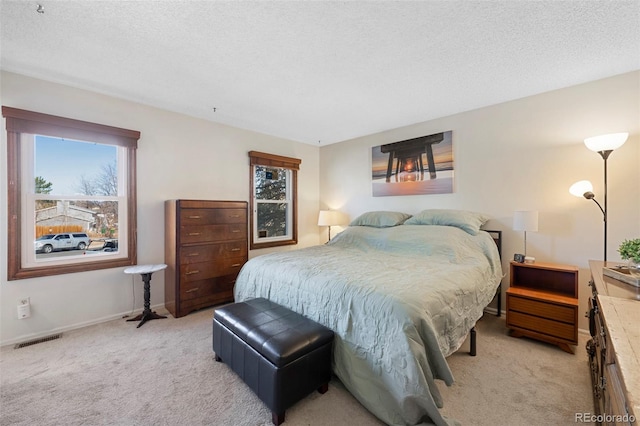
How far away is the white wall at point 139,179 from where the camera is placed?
7.80ft

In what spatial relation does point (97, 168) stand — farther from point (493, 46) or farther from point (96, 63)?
point (493, 46)

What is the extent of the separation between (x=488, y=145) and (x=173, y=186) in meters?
3.92

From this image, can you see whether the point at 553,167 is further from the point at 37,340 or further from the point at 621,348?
the point at 37,340

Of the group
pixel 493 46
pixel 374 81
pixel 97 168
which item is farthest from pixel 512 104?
pixel 97 168

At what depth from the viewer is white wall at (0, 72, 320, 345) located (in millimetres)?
2379

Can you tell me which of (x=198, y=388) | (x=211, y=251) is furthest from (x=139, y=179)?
(x=198, y=388)

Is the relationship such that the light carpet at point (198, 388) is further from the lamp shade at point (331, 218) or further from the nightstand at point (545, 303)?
the lamp shade at point (331, 218)

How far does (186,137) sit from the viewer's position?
3.40 m

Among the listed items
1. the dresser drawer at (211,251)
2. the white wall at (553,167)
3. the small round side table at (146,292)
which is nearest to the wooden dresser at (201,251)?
the dresser drawer at (211,251)

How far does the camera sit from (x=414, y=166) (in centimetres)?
371

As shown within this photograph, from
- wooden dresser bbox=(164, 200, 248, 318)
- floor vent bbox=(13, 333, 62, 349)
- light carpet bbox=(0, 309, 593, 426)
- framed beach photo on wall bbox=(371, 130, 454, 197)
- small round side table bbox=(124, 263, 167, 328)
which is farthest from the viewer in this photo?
framed beach photo on wall bbox=(371, 130, 454, 197)

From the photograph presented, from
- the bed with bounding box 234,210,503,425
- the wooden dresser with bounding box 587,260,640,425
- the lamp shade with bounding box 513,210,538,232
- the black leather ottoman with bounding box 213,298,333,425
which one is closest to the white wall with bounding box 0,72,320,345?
the bed with bounding box 234,210,503,425

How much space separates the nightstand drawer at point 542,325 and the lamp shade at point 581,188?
3.98 feet

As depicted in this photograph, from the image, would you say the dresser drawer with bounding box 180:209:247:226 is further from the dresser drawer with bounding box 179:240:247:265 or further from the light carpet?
the light carpet
